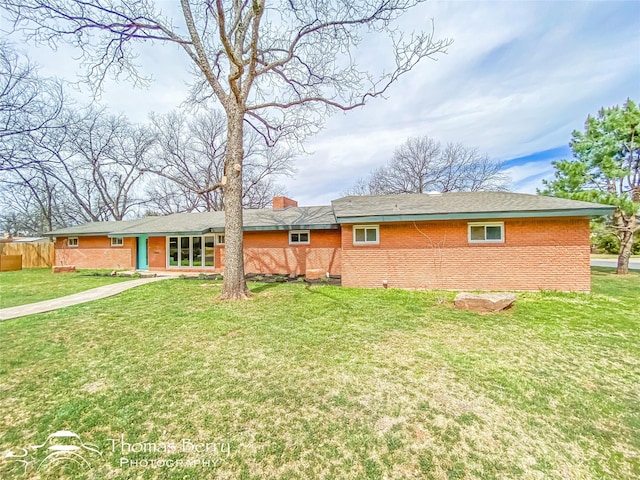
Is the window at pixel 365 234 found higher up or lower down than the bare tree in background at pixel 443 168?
lower down

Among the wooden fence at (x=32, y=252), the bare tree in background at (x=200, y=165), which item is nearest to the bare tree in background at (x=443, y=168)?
the bare tree in background at (x=200, y=165)

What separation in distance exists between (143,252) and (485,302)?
17.3 meters

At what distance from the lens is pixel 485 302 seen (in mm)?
6844

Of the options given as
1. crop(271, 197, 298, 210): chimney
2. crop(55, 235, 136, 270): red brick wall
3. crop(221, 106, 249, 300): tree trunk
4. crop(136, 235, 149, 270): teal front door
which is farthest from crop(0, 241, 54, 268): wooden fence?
crop(221, 106, 249, 300): tree trunk

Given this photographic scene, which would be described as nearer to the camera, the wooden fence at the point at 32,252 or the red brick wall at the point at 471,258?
the red brick wall at the point at 471,258

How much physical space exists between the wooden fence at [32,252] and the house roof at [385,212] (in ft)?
16.7

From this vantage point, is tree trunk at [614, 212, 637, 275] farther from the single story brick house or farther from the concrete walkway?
the concrete walkway

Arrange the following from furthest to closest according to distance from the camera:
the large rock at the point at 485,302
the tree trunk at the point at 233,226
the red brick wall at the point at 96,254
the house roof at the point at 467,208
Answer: the red brick wall at the point at 96,254, the house roof at the point at 467,208, the tree trunk at the point at 233,226, the large rock at the point at 485,302

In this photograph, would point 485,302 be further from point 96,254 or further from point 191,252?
point 96,254

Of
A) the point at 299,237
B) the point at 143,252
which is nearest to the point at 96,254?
the point at 143,252

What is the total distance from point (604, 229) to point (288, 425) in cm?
1784

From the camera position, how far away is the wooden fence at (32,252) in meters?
20.2

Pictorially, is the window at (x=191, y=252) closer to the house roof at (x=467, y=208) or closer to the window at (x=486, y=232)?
the house roof at (x=467, y=208)

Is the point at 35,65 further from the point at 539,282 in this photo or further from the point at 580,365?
the point at 539,282
